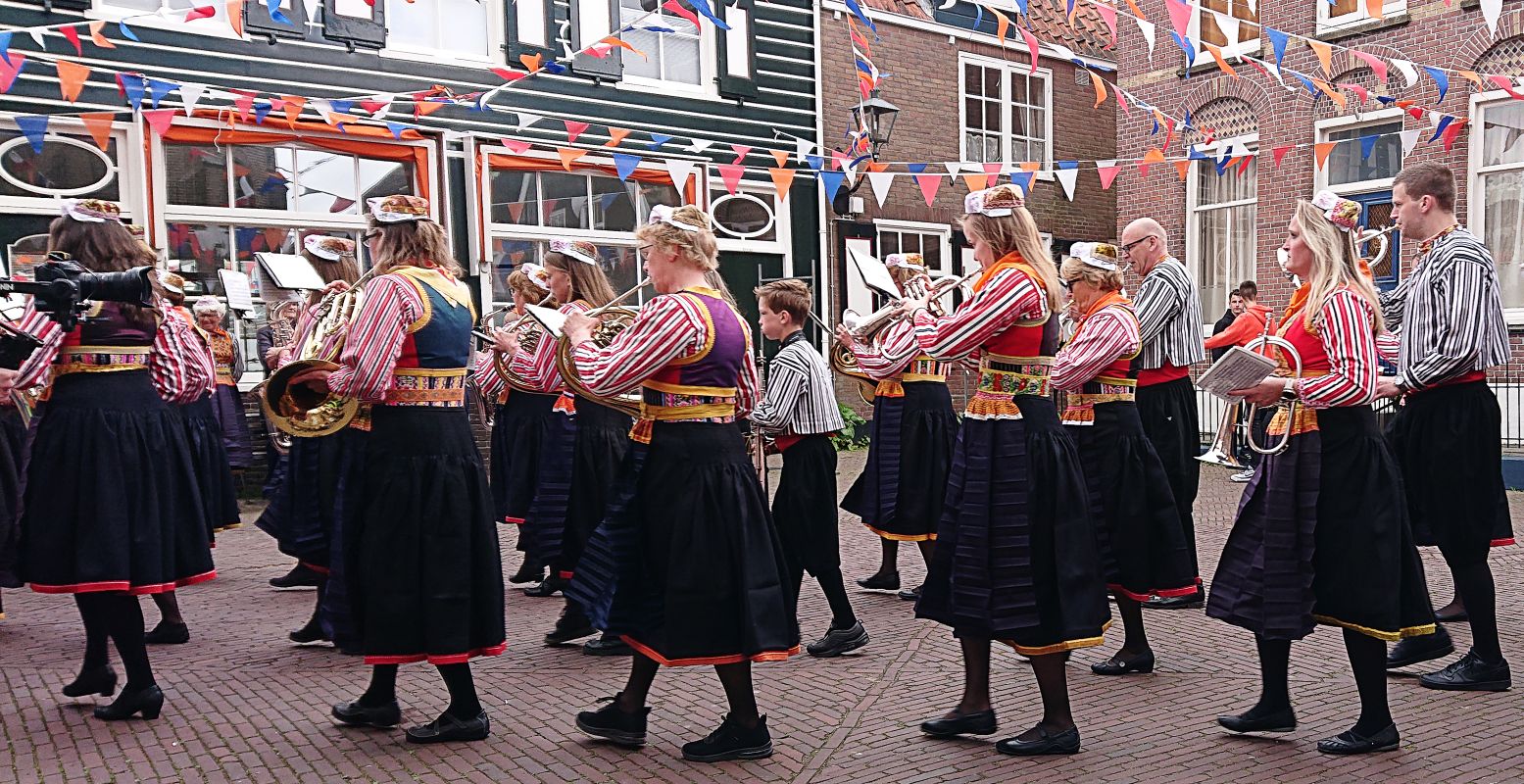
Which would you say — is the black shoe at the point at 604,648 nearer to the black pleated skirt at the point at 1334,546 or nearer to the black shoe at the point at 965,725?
the black shoe at the point at 965,725

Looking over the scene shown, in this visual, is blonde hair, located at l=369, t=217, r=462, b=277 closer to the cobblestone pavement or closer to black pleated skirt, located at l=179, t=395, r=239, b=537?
the cobblestone pavement

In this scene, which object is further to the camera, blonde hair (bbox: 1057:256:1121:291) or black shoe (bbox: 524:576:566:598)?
black shoe (bbox: 524:576:566:598)

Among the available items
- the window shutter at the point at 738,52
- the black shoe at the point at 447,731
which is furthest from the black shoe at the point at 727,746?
the window shutter at the point at 738,52

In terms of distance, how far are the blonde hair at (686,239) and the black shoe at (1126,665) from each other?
2.61 m

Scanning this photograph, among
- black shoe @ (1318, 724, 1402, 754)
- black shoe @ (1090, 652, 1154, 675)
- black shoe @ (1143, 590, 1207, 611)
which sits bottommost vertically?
black shoe @ (1143, 590, 1207, 611)

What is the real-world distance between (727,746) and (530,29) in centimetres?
1030

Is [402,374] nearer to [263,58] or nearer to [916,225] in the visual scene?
[263,58]

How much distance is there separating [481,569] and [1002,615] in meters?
1.84

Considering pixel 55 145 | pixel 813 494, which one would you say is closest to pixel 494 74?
pixel 55 145

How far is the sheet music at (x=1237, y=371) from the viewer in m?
4.30

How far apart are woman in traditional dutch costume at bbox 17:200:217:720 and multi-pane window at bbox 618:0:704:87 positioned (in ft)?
31.7

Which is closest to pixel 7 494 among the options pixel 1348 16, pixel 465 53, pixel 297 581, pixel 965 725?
pixel 297 581

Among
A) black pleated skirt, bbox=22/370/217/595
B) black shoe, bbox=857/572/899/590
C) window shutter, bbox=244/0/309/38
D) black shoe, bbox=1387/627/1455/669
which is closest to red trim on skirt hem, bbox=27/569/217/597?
black pleated skirt, bbox=22/370/217/595

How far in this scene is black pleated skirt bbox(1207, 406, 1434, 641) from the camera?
442 cm
